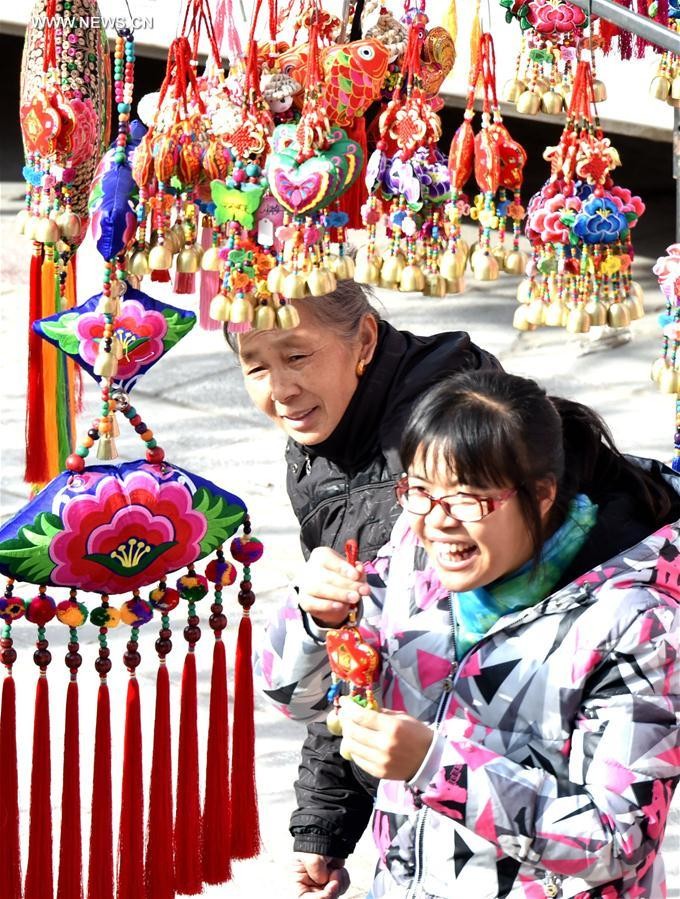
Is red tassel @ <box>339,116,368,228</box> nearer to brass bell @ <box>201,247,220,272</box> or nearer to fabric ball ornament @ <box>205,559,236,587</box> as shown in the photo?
brass bell @ <box>201,247,220,272</box>

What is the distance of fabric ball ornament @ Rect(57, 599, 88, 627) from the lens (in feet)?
6.63

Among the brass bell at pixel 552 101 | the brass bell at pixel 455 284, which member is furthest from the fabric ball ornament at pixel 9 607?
the brass bell at pixel 552 101

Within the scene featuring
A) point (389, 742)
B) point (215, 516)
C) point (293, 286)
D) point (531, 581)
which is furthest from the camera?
point (215, 516)

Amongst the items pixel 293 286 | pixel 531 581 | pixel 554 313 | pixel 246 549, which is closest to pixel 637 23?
pixel 554 313

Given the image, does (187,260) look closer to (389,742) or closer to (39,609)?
(39,609)

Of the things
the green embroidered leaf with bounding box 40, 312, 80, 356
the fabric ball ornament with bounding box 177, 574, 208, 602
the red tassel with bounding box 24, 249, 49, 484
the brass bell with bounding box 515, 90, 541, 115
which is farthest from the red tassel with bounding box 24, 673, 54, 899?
the brass bell with bounding box 515, 90, 541, 115

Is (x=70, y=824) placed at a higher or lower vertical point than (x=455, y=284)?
lower

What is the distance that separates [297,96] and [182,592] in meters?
0.70

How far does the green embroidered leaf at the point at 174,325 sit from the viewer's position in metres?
1.98

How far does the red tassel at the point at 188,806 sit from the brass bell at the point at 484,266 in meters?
0.76

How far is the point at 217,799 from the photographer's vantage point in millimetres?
2244

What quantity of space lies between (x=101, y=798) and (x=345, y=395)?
2.16 ft

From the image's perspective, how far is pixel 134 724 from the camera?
82.8 inches

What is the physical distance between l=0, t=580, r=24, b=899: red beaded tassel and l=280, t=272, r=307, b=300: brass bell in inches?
23.6
